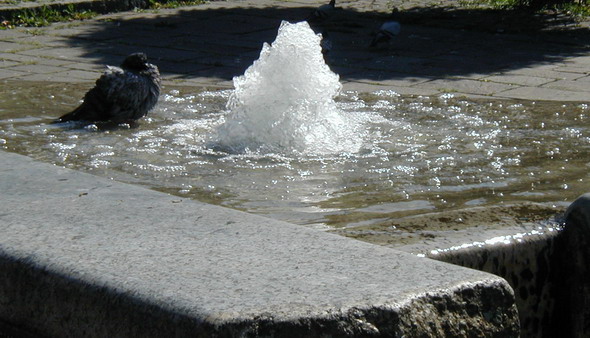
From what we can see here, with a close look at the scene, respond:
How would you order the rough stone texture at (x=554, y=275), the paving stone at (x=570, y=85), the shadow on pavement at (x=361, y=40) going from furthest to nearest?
the shadow on pavement at (x=361, y=40)
the paving stone at (x=570, y=85)
the rough stone texture at (x=554, y=275)

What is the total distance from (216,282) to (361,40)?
21.4ft

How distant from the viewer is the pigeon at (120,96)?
15.8 ft

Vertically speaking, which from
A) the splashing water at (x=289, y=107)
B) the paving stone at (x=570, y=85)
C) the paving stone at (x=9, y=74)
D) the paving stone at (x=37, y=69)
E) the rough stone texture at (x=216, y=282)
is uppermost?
the rough stone texture at (x=216, y=282)

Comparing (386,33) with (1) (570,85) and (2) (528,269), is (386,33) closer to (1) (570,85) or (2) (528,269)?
(1) (570,85)

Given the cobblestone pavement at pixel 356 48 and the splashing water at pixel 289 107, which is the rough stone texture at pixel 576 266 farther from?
the cobblestone pavement at pixel 356 48

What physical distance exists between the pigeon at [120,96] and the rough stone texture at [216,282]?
2487 mm

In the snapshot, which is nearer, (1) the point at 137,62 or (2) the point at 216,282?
(2) the point at 216,282

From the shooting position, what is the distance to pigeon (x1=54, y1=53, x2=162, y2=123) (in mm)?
4816

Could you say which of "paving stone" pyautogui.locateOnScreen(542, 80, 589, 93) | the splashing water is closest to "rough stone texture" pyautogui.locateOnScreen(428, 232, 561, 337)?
the splashing water

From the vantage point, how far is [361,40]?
821 cm

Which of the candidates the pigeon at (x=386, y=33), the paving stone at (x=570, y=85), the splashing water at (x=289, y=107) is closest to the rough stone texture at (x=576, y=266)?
the splashing water at (x=289, y=107)

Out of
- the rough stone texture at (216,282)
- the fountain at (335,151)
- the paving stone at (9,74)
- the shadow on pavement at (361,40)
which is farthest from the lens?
the shadow on pavement at (361,40)

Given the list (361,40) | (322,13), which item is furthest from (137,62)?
(322,13)

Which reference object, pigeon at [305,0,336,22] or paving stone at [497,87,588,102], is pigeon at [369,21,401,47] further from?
paving stone at [497,87,588,102]
